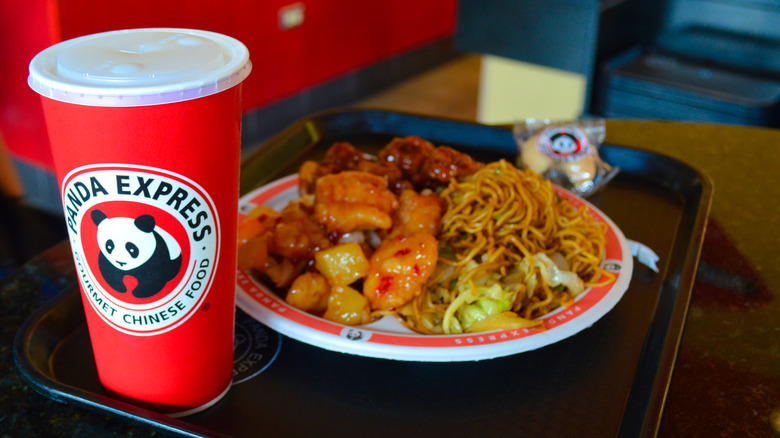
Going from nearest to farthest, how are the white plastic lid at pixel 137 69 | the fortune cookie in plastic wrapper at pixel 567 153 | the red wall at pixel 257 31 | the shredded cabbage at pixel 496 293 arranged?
the white plastic lid at pixel 137 69 < the shredded cabbage at pixel 496 293 < the fortune cookie in plastic wrapper at pixel 567 153 < the red wall at pixel 257 31

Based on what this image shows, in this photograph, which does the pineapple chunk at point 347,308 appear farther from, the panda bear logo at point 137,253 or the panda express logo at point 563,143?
the panda express logo at point 563,143

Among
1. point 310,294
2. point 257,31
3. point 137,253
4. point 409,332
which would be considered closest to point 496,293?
point 409,332

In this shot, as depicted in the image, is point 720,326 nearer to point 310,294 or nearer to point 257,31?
point 310,294

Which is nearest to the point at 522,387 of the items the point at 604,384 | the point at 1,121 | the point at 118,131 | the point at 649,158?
the point at 604,384

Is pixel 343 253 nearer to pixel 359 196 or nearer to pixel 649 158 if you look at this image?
pixel 359 196

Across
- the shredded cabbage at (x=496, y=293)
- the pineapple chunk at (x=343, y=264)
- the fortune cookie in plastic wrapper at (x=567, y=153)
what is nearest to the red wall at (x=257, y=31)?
the fortune cookie in plastic wrapper at (x=567, y=153)

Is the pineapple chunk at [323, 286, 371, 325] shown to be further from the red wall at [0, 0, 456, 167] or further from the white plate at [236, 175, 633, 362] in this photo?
the red wall at [0, 0, 456, 167]
